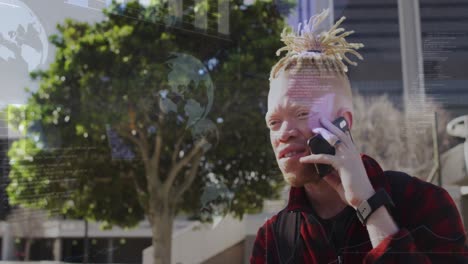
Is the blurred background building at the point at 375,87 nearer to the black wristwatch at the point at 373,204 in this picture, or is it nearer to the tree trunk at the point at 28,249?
the tree trunk at the point at 28,249

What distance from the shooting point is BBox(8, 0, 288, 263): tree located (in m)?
2.52

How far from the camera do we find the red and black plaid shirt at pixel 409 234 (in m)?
2.27

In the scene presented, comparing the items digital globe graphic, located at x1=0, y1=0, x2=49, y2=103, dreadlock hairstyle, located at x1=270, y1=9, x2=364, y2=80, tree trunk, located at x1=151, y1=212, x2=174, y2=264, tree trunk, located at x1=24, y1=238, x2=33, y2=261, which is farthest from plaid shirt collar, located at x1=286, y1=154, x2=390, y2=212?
digital globe graphic, located at x1=0, y1=0, x2=49, y2=103

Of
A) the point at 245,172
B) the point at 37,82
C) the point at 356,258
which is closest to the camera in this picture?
the point at 356,258

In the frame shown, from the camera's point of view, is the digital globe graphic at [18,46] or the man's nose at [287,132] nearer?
the man's nose at [287,132]

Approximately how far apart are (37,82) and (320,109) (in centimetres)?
145

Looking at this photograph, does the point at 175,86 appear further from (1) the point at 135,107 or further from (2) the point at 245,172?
(2) the point at 245,172

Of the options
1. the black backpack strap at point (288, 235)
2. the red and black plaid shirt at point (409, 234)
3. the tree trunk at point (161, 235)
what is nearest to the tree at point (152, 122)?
the tree trunk at point (161, 235)

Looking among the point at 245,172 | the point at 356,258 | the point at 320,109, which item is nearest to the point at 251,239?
the point at 245,172

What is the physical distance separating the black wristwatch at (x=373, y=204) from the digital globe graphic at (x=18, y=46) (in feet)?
5.73

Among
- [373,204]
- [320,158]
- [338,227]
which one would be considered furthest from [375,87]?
[338,227]

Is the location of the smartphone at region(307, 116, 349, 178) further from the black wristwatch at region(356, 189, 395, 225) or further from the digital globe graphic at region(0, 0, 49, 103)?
the digital globe graphic at region(0, 0, 49, 103)

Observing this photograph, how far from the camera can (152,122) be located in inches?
102

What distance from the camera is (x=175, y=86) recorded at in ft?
8.48
